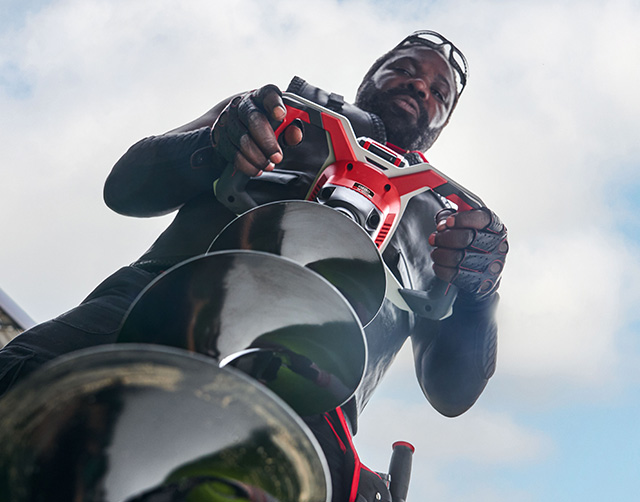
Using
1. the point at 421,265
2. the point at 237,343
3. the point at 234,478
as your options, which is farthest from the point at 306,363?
the point at 421,265

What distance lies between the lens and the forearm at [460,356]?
9.43 feet

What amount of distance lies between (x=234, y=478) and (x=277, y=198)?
1569mm

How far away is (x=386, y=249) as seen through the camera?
2.67 m

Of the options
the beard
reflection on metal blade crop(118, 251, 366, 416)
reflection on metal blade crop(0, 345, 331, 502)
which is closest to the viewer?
reflection on metal blade crop(0, 345, 331, 502)

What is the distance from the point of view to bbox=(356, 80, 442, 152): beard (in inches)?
136

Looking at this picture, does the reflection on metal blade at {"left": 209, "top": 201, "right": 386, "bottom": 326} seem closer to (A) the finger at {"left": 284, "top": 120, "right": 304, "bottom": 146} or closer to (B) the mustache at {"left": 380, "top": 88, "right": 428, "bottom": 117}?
(A) the finger at {"left": 284, "top": 120, "right": 304, "bottom": 146}

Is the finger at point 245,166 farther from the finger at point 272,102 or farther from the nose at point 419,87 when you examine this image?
the nose at point 419,87

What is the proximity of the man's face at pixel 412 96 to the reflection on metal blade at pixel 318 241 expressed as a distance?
5.75 ft

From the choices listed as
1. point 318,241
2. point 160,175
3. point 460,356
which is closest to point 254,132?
point 318,241

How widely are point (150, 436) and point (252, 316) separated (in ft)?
1.32

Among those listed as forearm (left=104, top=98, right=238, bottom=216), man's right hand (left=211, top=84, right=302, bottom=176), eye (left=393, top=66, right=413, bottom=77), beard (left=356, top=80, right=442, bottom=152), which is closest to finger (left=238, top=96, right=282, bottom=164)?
man's right hand (left=211, top=84, right=302, bottom=176)

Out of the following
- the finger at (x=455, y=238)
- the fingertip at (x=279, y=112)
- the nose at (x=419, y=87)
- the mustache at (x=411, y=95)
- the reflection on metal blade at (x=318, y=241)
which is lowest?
the reflection on metal blade at (x=318, y=241)

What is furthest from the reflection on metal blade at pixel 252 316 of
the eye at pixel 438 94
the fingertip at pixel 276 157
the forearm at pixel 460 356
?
the eye at pixel 438 94

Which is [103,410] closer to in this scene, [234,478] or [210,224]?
[234,478]
